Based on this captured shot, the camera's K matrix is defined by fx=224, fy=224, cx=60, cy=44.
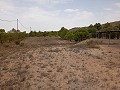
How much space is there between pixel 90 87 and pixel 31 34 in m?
110

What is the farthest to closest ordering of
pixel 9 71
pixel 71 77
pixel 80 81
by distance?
pixel 9 71 < pixel 71 77 < pixel 80 81

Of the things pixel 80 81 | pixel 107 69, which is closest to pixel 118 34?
pixel 107 69

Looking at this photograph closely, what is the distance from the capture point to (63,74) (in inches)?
548

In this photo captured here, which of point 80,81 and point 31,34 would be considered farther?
point 31,34

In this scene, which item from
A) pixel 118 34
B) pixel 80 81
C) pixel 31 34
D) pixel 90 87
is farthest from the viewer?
pixel 31 34

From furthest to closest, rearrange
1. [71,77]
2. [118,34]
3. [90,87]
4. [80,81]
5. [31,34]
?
[31,34], [118,34], [71,77], [80,81], [90,87]

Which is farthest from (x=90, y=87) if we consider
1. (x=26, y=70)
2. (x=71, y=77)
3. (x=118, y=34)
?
(x=118, y=34)

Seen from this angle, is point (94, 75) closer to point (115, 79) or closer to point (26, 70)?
point (115, 79)

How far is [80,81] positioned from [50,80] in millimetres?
1667

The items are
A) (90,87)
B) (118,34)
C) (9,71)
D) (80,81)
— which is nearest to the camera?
(90,87)

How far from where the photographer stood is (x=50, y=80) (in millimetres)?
12469

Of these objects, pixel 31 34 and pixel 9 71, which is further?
pixel 31 34

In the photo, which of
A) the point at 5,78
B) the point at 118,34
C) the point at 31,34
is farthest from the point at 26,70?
the point at 31,34

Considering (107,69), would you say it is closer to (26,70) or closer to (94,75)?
(94,75)
